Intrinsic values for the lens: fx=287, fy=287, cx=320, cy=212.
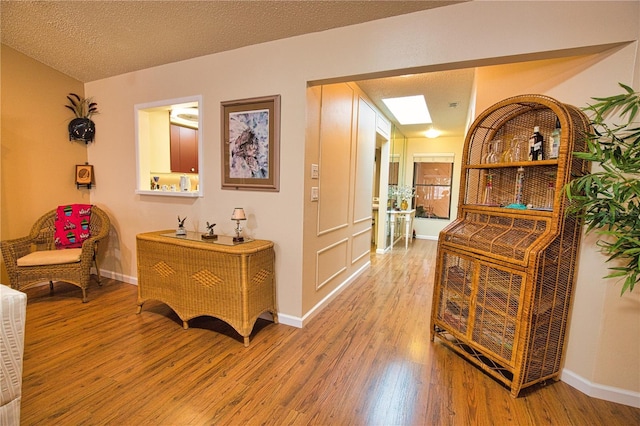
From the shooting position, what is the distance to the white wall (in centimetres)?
172

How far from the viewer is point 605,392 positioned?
1788mm

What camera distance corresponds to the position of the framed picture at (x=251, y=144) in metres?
2.56

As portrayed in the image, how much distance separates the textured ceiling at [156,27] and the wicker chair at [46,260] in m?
1.79

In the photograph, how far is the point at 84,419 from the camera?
155cm

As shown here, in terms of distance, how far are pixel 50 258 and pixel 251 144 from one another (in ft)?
7.80

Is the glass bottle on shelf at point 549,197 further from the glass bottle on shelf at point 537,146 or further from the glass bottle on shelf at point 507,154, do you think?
the glass bottle on shelf at point 507,154

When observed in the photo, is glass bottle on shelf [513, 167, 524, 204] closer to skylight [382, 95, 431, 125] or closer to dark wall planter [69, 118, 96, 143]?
skylight [382, 95, 431, 125]

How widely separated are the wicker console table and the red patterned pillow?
1348 mm

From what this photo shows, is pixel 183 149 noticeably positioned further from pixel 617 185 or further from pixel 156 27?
pixel 617 185

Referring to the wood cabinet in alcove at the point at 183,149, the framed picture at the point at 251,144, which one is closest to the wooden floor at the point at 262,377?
the framed picture at the point at 251,144

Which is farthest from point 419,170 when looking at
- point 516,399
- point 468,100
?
point 516,399

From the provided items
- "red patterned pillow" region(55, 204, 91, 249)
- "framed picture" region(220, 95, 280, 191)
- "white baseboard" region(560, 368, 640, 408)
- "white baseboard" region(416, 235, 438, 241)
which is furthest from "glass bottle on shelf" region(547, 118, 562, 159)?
"white baseboard" region(416, 235, 438, 241)

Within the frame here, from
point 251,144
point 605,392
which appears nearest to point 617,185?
point 605,392

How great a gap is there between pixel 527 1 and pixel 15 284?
4818 millimetres
